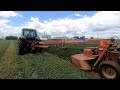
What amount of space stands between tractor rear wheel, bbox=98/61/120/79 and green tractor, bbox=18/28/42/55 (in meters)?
9.77

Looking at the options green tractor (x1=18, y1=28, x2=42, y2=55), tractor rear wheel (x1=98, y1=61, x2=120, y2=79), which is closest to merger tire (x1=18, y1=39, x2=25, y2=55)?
green tractor (x1=18, y1=28, x2=42, y2=55)

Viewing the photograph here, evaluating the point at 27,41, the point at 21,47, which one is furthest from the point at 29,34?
the point at 21,47

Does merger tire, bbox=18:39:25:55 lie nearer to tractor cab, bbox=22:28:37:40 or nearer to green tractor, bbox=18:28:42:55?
green tractor, bbox=18:28:42:55

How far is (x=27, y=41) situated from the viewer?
1830 cm

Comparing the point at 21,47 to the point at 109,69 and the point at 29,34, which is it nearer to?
the point at 29,34

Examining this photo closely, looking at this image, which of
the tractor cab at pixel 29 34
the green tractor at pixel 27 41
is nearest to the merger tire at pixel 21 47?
the green tractor at pixel 27 41

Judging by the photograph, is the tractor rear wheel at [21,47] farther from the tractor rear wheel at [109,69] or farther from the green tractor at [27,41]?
the tractor rear wheel at [109,69]

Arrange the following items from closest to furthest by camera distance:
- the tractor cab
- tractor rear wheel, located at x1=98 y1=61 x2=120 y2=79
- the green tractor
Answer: tractor rear wheel, located at x1=98 y1=61 x2=120 y2=79, the green tractor, the tractor cab

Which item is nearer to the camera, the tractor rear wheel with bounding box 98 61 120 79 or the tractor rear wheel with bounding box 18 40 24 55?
the tractor rear wheel with bounding box 98 61 120 79

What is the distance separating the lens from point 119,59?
9141 millimetres

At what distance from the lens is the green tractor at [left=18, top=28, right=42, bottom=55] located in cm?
1812
